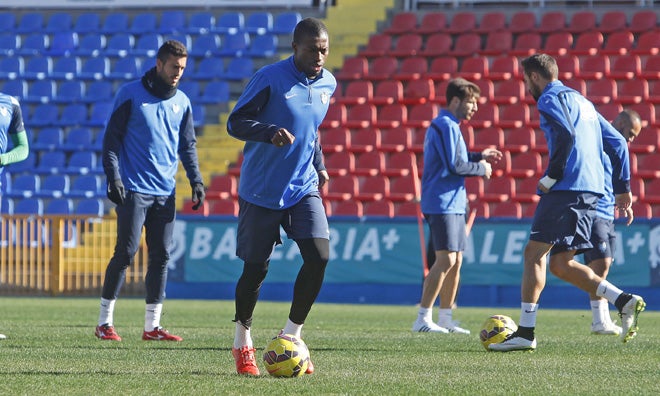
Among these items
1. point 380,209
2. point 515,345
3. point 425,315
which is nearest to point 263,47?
point 380,209

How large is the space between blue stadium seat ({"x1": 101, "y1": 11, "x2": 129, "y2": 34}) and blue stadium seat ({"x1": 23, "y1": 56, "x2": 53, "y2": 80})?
4.83 ft

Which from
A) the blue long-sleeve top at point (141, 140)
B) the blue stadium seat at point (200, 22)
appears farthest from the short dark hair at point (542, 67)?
the blue stadium seat at point (200, 22)

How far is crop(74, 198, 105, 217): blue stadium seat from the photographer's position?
21.6 m

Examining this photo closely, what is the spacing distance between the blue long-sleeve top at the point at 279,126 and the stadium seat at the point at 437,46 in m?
16.5

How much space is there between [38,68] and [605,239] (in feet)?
57.2

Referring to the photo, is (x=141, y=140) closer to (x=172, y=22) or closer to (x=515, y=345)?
(x=515, y=345)

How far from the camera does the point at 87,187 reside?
2239 cm

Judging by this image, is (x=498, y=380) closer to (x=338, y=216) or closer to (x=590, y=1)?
(x=338, y=216)

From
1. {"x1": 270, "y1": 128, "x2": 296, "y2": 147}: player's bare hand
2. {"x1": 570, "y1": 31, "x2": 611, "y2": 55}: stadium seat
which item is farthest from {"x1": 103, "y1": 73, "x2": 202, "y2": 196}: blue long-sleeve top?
{"x1": 570, "y1": 31, "x2": 611, "y2": 55}: stadium seat

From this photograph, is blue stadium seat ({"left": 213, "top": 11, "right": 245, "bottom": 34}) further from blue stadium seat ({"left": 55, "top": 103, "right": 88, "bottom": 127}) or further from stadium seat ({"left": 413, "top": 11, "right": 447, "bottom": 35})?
stadium seat ({"left": 413, "top": 11, "right": 447, "bottom": 35})

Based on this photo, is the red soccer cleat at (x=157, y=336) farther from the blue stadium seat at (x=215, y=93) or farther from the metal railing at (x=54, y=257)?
the blue stadium seat at (x=215, y=93)

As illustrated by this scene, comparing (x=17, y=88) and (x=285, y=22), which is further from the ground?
(x=285, y=22)

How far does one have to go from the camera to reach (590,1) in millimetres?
23641

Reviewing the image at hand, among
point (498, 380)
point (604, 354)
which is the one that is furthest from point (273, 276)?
point (498, 380)
